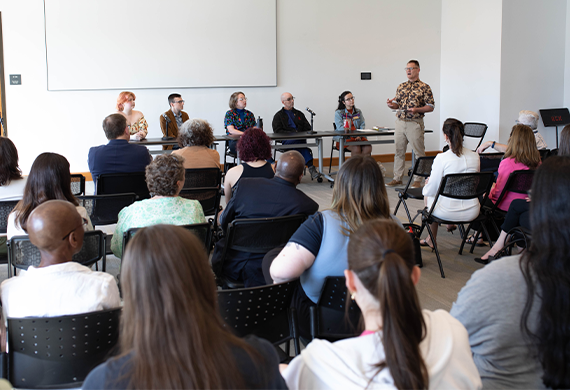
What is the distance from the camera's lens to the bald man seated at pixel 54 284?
158 centimetres

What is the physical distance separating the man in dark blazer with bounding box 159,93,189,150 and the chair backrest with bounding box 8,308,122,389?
232 inches

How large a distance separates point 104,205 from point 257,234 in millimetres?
1334

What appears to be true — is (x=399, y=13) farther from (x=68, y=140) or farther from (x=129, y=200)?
(x=129, y=200)

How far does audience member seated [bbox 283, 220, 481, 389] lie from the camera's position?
3.27 feet

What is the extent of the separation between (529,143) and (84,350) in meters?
3.51

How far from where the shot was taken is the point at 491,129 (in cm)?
856

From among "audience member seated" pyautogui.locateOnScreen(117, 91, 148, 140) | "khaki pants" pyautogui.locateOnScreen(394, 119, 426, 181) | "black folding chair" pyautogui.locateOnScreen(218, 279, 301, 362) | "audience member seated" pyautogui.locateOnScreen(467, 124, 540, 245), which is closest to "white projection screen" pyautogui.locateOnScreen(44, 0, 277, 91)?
"audience member seated" pyautogui.locateOnScreen(117, 91, 148, 140)

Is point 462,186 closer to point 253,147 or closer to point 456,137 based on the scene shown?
point 456,137

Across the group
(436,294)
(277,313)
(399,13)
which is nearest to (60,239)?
(277,313)

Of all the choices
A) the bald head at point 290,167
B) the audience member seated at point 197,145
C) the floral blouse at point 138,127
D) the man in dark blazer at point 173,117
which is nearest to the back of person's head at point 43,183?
the bald head at point 290,167

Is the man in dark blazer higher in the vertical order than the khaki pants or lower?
higher

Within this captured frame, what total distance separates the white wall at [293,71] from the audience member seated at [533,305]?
740cm

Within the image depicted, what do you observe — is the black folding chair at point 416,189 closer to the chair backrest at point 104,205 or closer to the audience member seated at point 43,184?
the chair backrest at point 104,205

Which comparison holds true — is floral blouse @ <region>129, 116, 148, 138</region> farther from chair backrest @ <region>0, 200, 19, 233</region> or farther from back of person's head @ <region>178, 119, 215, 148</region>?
chair backrest @ <region>0, 200, 19, 233</region>
